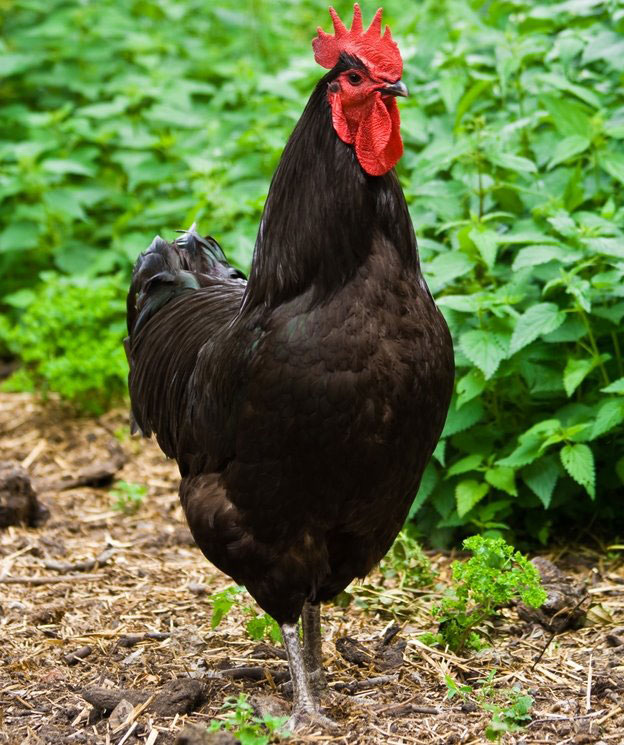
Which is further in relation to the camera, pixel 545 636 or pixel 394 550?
pixel 394 550

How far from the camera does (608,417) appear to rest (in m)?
4.84

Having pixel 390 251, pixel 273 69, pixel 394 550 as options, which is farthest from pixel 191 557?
pixel 273 69

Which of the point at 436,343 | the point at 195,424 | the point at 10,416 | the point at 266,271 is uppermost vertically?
the point at 266,271

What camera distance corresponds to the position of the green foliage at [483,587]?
4000mm

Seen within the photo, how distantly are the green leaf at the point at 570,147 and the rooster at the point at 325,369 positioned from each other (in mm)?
2088

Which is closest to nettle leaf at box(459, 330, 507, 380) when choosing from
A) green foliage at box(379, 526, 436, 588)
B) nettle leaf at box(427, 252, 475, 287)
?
nettle leaf at box(427, 252, 475, 287)

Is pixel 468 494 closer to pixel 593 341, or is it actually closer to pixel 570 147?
pixel 593 341

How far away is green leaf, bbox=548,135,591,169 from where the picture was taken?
538 cm

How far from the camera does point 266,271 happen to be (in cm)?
362

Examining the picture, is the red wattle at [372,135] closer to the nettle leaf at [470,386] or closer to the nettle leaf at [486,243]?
the nettle leaf at [486,243]

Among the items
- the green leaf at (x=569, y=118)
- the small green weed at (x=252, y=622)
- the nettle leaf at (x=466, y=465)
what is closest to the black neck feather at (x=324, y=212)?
the small green weed at (x=252, y=622)

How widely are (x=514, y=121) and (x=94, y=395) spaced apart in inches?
135

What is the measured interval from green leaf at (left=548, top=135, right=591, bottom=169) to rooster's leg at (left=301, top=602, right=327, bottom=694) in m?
2.69

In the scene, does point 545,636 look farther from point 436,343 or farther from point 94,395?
point 94,395
